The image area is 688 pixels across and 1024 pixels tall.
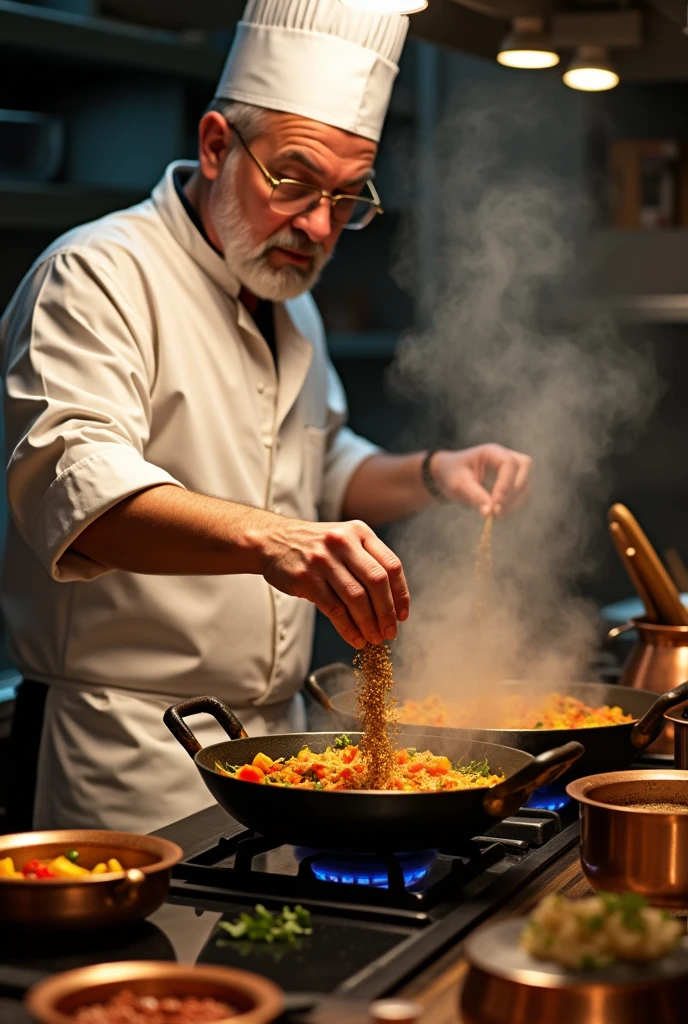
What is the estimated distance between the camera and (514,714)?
2.02 m

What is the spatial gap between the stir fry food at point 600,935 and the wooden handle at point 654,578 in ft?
3.75

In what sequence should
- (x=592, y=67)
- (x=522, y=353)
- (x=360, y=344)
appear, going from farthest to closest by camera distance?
1. (x=522, y=353)
2. (x=360, y=344)
3. (x=592, y=67)

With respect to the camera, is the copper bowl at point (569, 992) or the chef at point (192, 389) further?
the chef at point (192, 389)

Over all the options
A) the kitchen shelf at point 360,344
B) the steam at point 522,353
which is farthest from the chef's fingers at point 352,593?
the kitchen shelf at point 360,344

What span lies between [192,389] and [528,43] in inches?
33.9

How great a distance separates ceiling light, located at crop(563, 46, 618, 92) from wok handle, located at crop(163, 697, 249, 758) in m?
1.42

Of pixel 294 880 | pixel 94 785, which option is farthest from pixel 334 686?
pixel 294 880

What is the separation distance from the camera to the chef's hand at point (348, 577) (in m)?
1.51

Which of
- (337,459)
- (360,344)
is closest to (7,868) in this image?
(337,459)

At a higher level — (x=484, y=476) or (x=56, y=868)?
(x=484, y=476)

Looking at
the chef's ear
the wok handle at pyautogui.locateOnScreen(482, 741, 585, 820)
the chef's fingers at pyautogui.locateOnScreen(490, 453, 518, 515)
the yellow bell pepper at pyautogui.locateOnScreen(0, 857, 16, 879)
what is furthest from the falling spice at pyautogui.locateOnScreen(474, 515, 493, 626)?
the yellow bell pepper at pyautogui.locateOnScreen(0, 857, 16, 879)

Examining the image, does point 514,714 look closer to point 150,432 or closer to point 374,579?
point 374,579

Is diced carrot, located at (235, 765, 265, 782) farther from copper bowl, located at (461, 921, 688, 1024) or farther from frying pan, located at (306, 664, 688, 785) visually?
copper bowl, located at (461, 921, 688, 1024)

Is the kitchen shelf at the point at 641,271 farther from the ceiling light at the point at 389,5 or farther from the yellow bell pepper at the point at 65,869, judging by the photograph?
the yellow bell pepper at the point at 65,869
